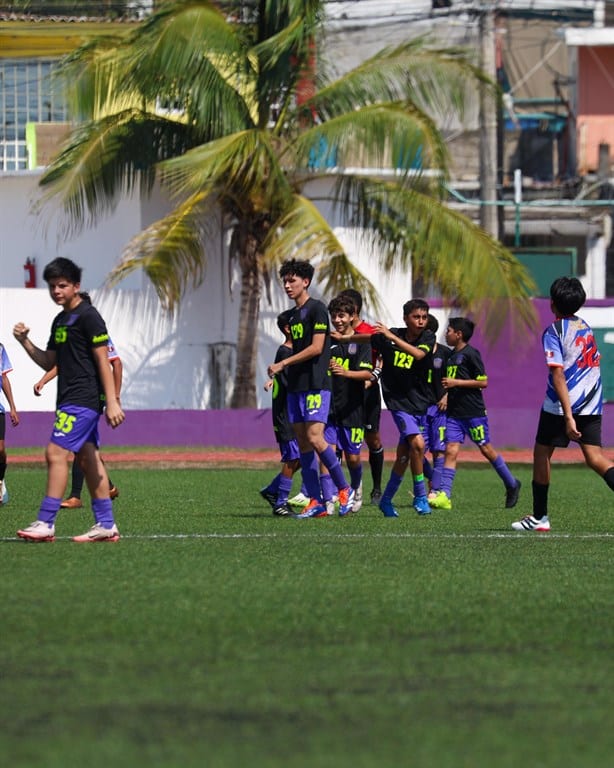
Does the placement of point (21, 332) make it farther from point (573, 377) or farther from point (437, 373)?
point (437, 373)

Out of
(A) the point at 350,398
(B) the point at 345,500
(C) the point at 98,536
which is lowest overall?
(B) the point at 345,500

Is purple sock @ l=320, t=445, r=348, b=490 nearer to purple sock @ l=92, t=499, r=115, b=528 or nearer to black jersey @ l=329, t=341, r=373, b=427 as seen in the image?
black jersey @ l=329, t=341, r=373, b=427

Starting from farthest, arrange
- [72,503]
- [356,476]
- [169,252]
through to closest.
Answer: [169,252] < [72,503] < [356,476]

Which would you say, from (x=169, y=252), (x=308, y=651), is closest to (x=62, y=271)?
(x=308, y=651)

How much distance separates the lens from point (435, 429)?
1550 centimetres

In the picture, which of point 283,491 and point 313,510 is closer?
point 313,510

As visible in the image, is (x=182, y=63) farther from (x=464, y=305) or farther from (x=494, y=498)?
(x=494, y=498)

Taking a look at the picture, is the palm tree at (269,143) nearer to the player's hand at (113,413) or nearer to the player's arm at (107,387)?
the player's arm at (107,387)

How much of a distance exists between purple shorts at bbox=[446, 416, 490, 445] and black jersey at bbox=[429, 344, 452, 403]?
1.91ft

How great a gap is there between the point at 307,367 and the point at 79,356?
2.77 meters

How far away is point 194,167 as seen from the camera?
2461cm

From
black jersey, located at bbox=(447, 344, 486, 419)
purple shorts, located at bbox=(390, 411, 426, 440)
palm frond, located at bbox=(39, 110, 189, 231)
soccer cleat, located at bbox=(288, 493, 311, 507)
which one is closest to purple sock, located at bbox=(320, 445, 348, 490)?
purple shorts, located at bbox=(390, 411, 426, 440)

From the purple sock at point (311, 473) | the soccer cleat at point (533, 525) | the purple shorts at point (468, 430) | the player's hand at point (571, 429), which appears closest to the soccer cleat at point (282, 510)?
the purple sock at point (311, 473)

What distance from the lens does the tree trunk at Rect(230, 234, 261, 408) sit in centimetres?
2712
